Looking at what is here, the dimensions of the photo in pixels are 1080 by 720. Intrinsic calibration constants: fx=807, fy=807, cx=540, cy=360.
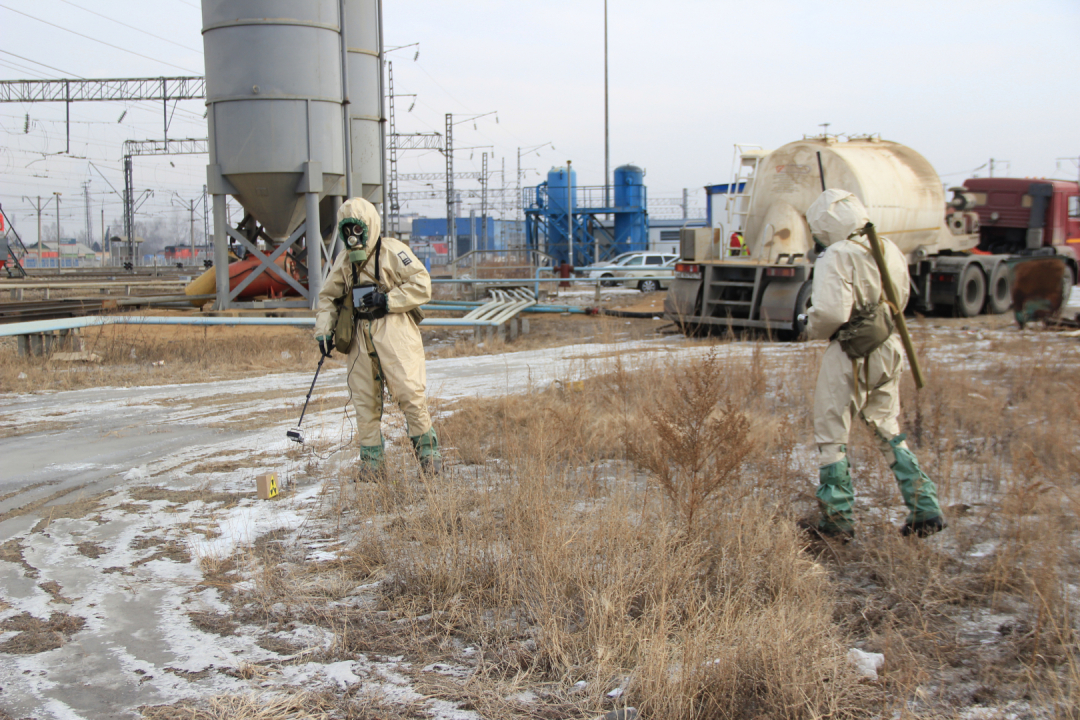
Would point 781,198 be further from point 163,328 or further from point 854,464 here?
point 163,328

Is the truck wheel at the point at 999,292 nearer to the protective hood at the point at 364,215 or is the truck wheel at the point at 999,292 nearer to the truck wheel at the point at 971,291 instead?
the truck wheel at the point at 971,291

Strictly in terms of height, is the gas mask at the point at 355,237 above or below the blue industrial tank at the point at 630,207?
below

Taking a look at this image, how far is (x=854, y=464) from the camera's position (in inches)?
209

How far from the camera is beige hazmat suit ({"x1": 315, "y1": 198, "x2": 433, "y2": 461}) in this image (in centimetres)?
501

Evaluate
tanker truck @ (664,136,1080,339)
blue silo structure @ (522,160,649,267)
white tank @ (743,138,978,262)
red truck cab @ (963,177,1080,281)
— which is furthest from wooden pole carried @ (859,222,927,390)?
blue silo structure @ (522,160,649,267)

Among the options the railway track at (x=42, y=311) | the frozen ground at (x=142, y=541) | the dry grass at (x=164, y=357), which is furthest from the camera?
the railway track at (x=42, y=311)

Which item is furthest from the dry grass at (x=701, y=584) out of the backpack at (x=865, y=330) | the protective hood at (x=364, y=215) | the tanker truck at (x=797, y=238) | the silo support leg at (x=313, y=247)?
the silo support leg at (x=313, y=247)

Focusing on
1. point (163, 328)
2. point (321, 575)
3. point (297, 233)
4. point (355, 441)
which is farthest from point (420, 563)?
point (297, 233)

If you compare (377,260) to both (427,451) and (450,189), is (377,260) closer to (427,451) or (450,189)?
(427,451)

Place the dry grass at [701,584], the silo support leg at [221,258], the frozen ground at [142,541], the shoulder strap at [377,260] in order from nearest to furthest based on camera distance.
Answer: the dry grass at [701,584]
the frozen ground at [142,541]
the shoulder strap at [377,260]
the silo support leg at [221,258]

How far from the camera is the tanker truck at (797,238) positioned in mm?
12555

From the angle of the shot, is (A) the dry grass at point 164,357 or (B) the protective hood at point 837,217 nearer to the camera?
(B) the protective hood at point 837,217

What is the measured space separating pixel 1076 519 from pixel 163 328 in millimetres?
11888

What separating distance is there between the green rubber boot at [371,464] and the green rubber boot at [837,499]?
2.54 meters
